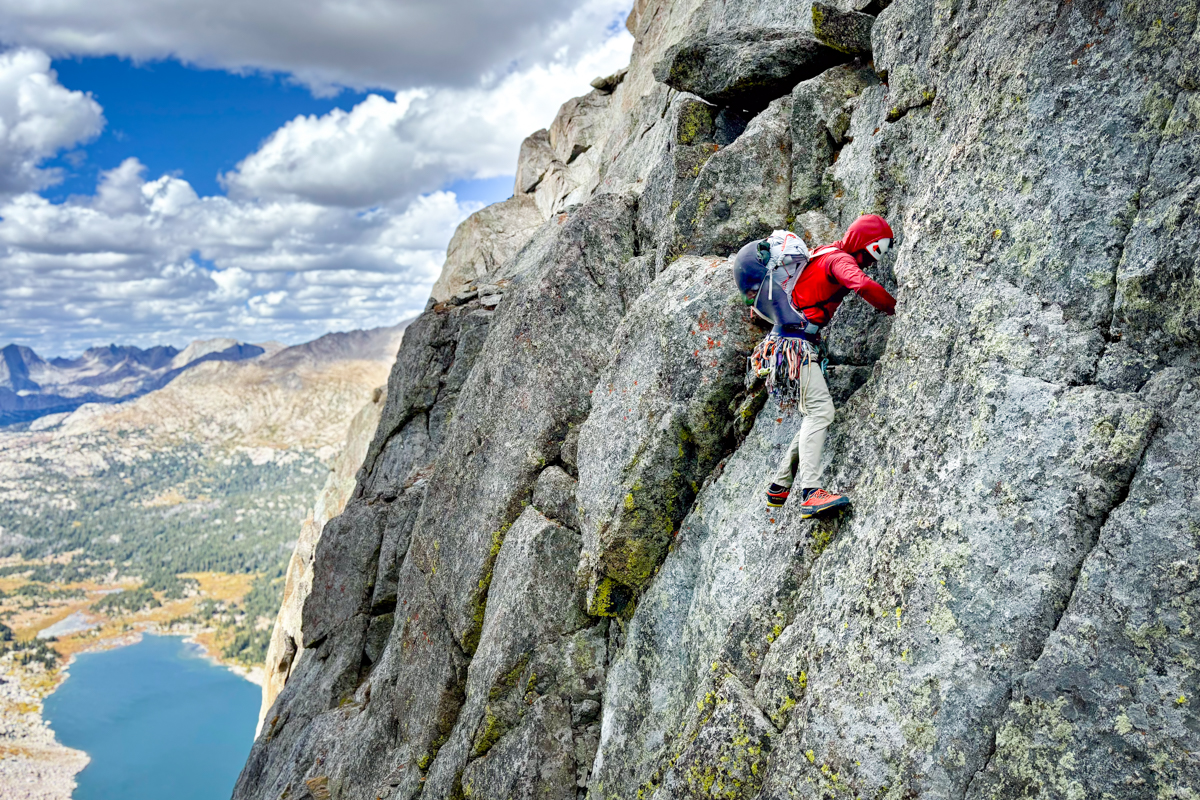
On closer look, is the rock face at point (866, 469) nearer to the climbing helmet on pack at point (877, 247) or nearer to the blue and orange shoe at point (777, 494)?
the climbing helmet on pack at point (877, 247)

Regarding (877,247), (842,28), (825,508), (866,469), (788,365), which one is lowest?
(825,508)

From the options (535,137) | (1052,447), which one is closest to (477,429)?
(1052,447)

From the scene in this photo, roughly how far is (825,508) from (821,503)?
11 centimetres

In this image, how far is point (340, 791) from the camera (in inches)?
867

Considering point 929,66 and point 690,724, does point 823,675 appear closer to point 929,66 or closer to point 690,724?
point 690,724

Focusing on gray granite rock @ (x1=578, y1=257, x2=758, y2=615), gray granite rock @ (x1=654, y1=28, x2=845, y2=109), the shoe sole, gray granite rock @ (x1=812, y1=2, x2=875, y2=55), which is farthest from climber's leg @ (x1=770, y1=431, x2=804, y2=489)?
gray granite rock @ (x1=654, y1=28, x2=845, y2=109)

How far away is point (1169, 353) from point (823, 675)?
6117 millimetres

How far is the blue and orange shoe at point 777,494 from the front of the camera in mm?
11477

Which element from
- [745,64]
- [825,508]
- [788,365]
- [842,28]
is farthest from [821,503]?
[745,64]

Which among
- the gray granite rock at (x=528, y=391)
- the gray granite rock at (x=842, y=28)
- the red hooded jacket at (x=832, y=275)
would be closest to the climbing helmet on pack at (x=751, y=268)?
the red hooded jacket at (x=832, y=275)

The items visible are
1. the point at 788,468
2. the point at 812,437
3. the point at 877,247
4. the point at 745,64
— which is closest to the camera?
the point at 812,437

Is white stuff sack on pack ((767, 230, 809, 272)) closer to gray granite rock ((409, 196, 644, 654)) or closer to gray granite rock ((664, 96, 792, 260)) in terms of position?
gray granite rock ((664, 96, 792, 260))

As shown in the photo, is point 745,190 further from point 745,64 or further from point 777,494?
point 777,494

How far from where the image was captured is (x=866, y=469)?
10539 mm
